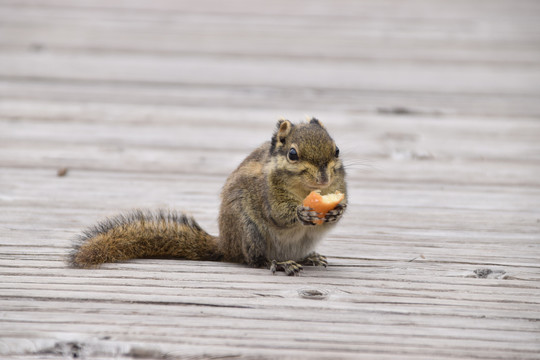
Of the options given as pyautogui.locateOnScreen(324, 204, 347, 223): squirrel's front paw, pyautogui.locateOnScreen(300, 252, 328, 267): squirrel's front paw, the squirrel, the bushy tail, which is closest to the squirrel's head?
the squirrel

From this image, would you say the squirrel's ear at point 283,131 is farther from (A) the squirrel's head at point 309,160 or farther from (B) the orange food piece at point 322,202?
(B) the orange food piece at point 322,202

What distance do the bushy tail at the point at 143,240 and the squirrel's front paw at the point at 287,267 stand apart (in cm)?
31

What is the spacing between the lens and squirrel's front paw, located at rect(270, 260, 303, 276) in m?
2.67

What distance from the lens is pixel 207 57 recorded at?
18.6ft

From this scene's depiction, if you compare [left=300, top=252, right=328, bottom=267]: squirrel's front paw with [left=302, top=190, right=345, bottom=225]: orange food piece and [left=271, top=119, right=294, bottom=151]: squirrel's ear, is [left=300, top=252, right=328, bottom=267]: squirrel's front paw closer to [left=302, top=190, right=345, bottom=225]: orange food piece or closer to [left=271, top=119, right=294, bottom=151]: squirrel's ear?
[left=302, top=190, right=345, bottom=225]: orange food piece

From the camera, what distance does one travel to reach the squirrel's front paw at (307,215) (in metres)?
2.69

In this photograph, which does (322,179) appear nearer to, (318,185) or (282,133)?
(318,185)

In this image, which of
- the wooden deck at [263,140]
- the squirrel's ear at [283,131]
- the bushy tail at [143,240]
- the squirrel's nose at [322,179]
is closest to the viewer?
the wooden deck at [263,140]

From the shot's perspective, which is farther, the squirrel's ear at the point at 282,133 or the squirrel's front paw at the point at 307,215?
the squirrel's ear at the point at 282,133

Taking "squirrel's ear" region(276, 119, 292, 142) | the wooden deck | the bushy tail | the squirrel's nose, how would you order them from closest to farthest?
the wooden deck < the bushy tail < the squirrel's nose < "squirrel's ear" region(276, 119, 292, 142)

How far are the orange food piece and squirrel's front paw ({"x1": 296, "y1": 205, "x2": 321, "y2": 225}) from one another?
11mm

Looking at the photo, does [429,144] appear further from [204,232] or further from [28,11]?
[28,11]

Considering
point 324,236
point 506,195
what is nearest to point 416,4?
point 506,195

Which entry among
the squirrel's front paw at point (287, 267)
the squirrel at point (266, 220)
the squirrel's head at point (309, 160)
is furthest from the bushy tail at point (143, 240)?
the squirrel's head at point (309, 160)
